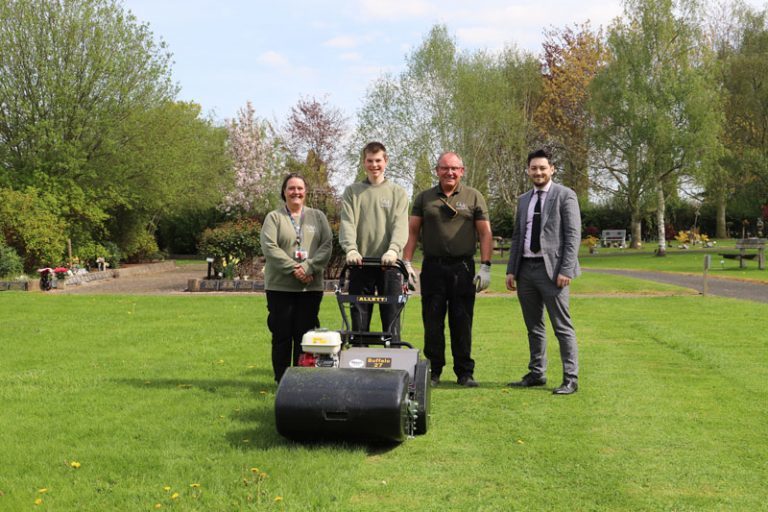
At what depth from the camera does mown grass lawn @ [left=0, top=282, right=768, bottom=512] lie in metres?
4.31

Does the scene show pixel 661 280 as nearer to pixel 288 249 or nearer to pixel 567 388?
pixel 567 388

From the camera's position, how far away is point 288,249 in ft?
22.9

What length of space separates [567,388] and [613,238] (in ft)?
139

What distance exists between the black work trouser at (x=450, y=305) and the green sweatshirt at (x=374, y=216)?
0.63 metres

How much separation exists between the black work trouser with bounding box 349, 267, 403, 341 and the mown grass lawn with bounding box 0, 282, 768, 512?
78 centimetres

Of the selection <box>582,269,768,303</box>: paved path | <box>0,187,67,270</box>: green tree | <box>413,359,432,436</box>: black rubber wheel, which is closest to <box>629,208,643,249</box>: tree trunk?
<box>582,269,768,303</box>: paved path

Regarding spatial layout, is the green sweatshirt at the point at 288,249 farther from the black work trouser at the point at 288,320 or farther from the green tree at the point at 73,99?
the green tree at the point at 73,99

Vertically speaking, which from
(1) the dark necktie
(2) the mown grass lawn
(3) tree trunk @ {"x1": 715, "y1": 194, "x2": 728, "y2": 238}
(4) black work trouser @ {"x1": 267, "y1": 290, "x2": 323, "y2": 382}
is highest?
(3) tree trunk @ {"x1": 715, "y1": 194, "x2": 728, "y2": 238}

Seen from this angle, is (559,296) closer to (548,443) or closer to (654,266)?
→ (548,443)

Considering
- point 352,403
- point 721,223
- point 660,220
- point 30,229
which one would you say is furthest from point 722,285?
point 721,223


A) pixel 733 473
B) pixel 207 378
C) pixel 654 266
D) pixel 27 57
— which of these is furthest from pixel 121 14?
pixel 733 473

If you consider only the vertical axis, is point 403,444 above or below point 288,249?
below

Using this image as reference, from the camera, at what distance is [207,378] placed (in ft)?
24.9

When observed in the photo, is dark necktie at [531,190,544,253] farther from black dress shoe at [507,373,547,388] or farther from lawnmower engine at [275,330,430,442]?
lawnmower engine at [275,330,430,442]
